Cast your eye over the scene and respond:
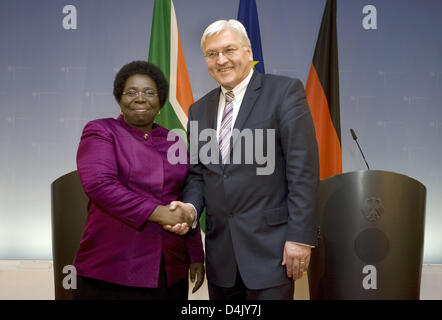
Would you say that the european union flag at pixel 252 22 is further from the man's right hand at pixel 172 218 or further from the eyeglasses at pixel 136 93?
the man's right hand at pixel 172 218

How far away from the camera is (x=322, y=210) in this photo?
7.25 ft

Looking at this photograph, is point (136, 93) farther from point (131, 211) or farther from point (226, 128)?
point (131, 211)

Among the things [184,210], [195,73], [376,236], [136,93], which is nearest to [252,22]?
[195,73]

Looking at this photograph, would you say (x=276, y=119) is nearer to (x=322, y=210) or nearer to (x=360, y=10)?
(x=322, y=210)

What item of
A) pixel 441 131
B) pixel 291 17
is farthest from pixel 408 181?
pixel 291 17

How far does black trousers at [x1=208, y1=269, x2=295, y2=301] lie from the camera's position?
1.54 metres

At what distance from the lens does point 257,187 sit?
61.9 inches

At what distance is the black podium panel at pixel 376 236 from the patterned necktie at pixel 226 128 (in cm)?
84

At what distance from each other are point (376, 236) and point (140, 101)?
4.68 ft

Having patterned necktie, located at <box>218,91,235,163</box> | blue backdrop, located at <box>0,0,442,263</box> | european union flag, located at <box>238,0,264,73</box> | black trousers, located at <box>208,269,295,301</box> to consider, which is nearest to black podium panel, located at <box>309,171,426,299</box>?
black trousers, located at <box>208,269,295,301</box>

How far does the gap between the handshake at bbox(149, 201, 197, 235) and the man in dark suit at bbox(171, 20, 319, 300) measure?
15mm

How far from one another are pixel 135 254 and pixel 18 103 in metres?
2.71

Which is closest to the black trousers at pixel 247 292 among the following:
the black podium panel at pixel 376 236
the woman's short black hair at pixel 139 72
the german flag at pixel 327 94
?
the black podium panel at pixel 376 236

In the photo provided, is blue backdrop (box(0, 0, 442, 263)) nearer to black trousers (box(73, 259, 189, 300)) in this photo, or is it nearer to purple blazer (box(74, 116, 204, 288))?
purple blazer (box(74, 116, 204, 288))
